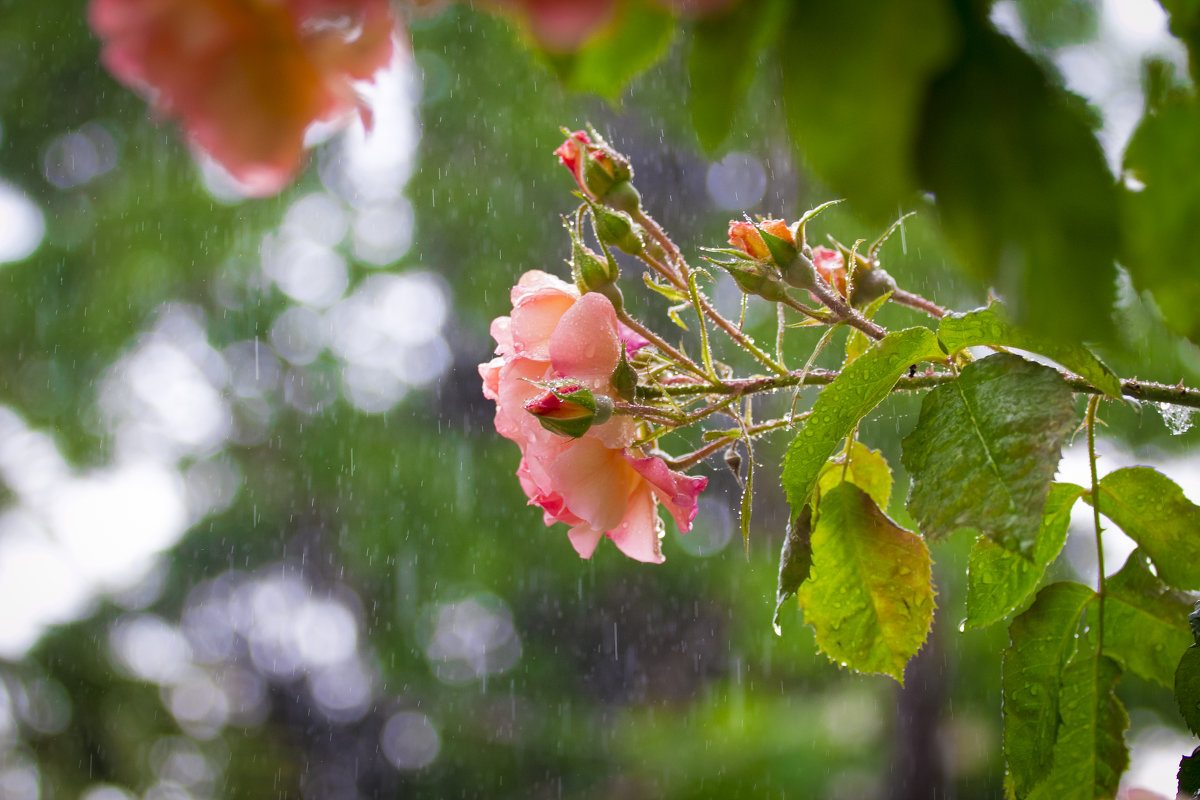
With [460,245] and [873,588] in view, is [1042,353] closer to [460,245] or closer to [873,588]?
[873,588]

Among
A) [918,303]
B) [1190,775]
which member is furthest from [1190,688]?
[918,303]

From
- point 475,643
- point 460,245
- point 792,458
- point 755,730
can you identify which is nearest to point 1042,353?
point 792,458

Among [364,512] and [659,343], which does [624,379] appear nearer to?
[659,343]

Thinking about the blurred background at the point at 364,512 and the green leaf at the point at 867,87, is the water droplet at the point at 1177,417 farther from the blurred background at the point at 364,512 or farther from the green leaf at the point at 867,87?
the blurred background at the point at 364,512

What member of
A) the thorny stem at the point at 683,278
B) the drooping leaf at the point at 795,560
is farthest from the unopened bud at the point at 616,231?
the drooping leaf at the point at 795,560

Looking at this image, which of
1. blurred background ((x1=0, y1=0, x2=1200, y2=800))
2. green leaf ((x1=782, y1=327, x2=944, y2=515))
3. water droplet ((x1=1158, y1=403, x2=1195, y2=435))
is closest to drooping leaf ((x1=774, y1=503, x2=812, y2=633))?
green leaf ((x1=782, y1=327, x2=944, y2=515))

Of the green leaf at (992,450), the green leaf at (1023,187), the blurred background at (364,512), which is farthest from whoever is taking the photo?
the blurred background at (364,512)
